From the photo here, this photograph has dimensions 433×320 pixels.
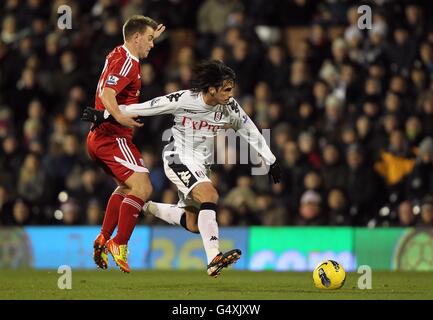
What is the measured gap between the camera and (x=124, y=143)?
10938mm

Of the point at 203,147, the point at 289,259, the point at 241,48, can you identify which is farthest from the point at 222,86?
the point at 241,48

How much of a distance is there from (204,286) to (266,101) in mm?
6149

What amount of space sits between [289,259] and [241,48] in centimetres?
373

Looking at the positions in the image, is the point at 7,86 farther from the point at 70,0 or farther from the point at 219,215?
the point at 219,215

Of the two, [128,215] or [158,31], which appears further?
[158,31]

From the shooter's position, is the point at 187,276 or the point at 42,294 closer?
the point at 42,294

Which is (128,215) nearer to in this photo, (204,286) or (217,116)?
(204,286)

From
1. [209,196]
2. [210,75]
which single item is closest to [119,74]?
[210,75]

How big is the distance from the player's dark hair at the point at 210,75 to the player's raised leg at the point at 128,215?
1074 mm

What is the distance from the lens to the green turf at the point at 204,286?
938 centimetres

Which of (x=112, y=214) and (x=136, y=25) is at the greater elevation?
(x=136, y=25)

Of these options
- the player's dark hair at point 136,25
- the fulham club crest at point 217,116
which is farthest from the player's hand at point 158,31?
the fulham club crest at point 217,116

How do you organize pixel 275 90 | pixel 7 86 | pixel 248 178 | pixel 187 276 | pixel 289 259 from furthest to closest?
pixel 7 86, pixel 275 90, pixel 248 178, pixel 289 259, pixel 187 276

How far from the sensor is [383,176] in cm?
1502
